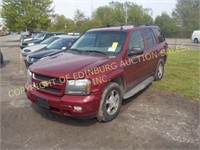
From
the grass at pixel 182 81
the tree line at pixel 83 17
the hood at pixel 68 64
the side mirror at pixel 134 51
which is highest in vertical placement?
the tree line at pixel 83 17

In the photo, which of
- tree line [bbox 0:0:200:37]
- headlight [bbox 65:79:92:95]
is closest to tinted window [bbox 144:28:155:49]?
headlight [bbox 65:79:92:95]

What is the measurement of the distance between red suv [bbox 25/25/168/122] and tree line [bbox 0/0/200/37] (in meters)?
12.9

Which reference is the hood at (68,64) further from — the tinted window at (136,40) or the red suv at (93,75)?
the tinted window at (136,40)

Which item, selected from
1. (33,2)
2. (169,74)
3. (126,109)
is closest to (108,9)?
(33,2)

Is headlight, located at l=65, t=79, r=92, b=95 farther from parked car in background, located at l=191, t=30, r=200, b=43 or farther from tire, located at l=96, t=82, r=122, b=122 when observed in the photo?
parked car in background, located at l=191, t=30, r=200, b=43

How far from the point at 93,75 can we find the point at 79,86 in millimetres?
314

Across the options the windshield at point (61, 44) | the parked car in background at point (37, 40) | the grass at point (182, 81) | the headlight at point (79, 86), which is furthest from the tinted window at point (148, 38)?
the parked car in background at point (37, 40)

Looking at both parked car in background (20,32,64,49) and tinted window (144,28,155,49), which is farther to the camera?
parked car in background (20,32,64,49)

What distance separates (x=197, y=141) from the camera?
3672 mm

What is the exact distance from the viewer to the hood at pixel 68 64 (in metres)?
3.84

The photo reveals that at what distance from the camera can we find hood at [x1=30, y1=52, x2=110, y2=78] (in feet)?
12.6

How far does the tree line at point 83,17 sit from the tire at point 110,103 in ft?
45.7

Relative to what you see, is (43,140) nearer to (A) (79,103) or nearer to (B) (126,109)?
(A) (79,103)

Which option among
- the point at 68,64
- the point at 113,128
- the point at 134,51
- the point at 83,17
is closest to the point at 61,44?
the point at 134,51
